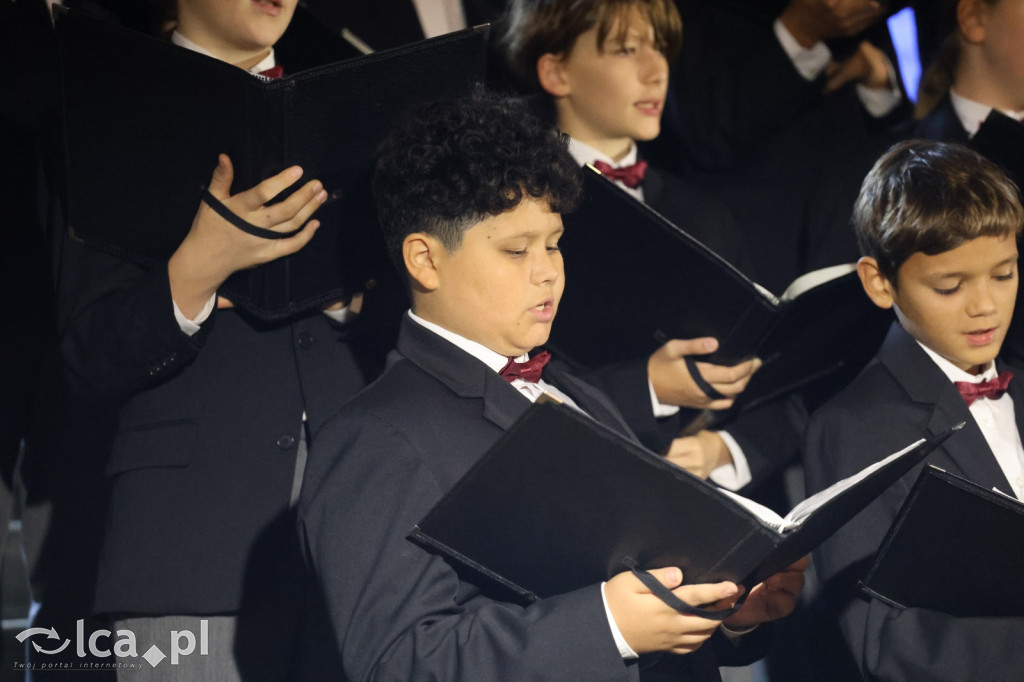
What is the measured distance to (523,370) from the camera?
6.12 feet

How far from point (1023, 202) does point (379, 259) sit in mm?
1246

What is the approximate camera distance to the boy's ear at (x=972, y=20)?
9.01ft

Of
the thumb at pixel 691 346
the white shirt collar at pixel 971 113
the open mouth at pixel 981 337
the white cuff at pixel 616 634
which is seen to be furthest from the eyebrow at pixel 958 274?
the white cuff at pixel 616 634

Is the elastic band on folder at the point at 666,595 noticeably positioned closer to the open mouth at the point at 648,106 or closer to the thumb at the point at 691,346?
the thumb at the point at 691,346

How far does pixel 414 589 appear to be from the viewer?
1.61m

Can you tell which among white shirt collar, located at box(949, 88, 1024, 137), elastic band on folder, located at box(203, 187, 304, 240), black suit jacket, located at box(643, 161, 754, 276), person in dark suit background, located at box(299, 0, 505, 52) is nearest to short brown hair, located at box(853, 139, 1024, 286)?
black suit jacket, located at box(643, 161, 754, 276)

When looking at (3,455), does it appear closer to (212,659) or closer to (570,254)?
(212,659)

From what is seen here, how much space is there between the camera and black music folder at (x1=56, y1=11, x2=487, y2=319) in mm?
1864

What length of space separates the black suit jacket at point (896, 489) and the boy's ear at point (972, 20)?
2.89 feet

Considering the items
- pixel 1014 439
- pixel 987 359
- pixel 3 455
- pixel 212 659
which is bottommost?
pixel 212 659

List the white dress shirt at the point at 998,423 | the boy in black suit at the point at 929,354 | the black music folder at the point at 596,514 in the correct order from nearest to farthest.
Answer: the black music folder at the point at 596,514, the boy in black suit at the point at 929,354, the white dress shirt at the point at 998,423

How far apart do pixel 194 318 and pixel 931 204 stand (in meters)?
1.35

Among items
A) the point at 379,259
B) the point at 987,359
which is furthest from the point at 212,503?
the point at 987,359

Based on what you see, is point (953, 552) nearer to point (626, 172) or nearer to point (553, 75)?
point (626, 172)
